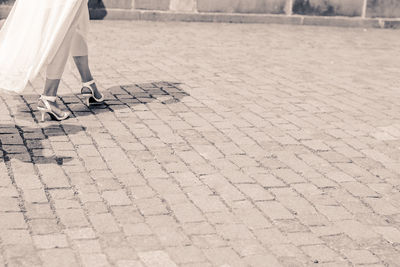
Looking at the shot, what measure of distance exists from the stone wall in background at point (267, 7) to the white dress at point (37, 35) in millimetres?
5889

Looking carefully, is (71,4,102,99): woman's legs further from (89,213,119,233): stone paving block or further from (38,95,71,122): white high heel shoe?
(89,213,119,233): stone paving block

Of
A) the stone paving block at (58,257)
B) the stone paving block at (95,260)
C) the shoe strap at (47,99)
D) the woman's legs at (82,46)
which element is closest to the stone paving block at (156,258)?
the stone paving block at (95,260)

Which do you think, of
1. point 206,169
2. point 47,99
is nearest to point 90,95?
point 47,99

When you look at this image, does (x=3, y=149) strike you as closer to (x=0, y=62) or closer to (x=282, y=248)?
(x=0, y=62)

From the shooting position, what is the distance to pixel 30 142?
568 cm

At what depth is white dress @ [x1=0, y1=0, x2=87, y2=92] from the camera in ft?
19.6

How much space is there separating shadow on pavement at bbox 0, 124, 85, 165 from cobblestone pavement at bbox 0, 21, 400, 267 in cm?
1

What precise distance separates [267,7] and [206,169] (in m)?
7.67

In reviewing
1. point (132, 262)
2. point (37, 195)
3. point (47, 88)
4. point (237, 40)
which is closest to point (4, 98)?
point (47, 88)

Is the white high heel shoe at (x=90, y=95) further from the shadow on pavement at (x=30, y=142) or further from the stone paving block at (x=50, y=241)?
the stone paving block at (x=50, y=241)

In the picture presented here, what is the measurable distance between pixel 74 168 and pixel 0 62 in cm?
139

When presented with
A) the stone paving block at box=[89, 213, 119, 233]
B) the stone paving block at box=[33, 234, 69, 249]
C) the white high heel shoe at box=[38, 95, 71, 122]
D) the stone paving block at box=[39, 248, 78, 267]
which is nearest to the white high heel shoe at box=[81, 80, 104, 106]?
the white high heel shoe at box=[38, 95, 71, 122]

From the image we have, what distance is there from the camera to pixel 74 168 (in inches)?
204

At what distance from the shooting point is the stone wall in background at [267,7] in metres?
12.0
